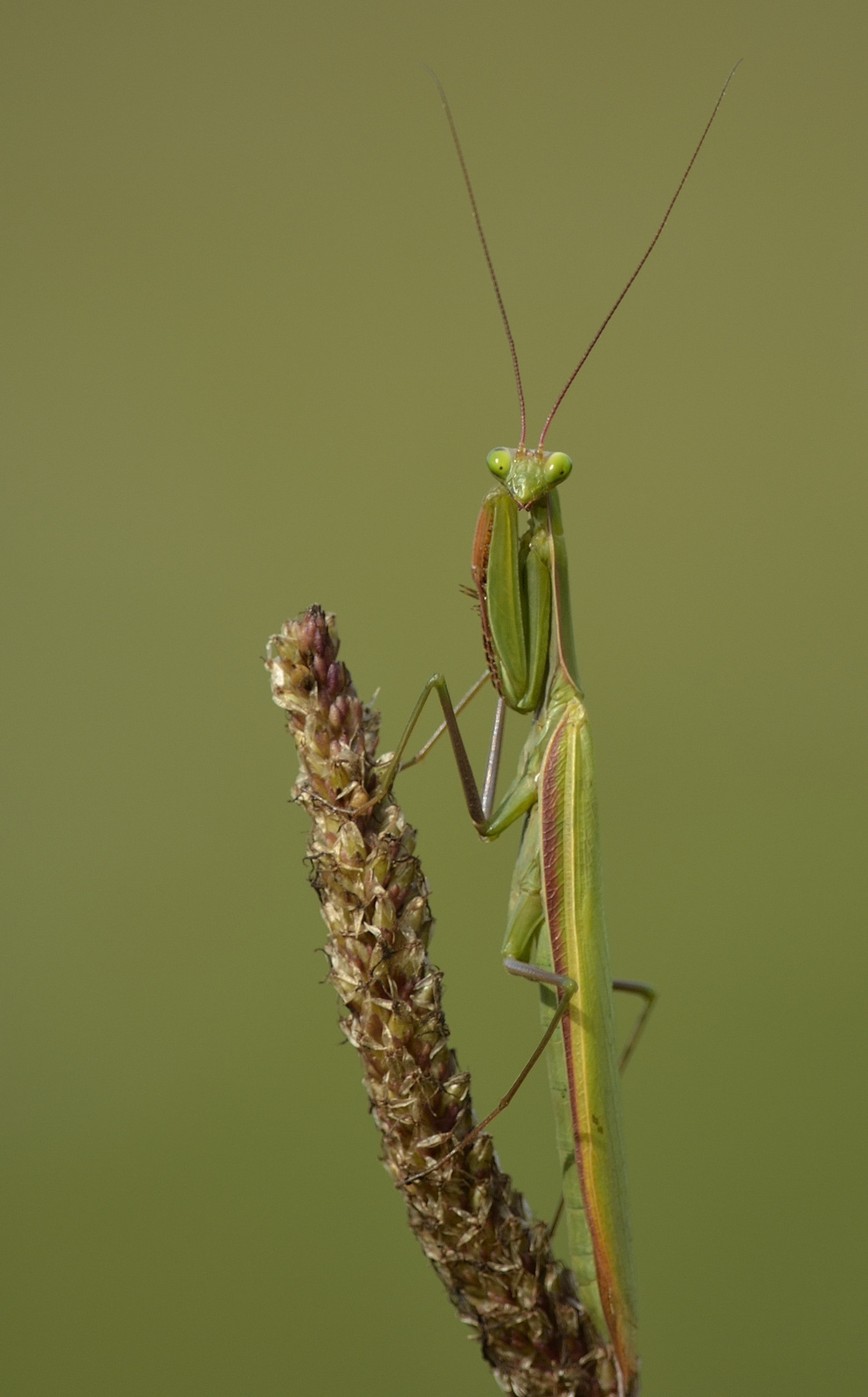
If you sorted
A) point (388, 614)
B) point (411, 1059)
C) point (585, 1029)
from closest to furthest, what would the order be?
1. point (411, 1059)
2. point (585, 1029)
3. point (388, 614)

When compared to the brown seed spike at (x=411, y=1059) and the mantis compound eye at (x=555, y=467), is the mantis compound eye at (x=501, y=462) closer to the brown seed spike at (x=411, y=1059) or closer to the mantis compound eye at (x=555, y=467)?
the mantis compound eye at (x=555, y=467)

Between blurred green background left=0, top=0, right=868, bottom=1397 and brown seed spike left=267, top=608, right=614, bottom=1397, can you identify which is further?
blurred green background left=0, top=0, right=868, bottom=1397

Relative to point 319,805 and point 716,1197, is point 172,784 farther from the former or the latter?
point 319,805

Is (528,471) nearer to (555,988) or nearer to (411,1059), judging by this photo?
(555,988)

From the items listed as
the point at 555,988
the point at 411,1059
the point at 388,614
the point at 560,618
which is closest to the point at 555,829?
the point at 555,988

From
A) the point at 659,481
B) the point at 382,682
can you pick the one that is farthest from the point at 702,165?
the point at 382,682

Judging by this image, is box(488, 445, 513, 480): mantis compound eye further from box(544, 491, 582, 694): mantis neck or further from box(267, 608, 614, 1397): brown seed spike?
box(267, 608, 614, 1397): brown seed spike

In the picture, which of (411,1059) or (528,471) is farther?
(528,471)

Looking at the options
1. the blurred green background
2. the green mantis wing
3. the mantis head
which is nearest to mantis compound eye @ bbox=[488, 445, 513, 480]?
the mantis head

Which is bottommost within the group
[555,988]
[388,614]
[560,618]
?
[555,988]
